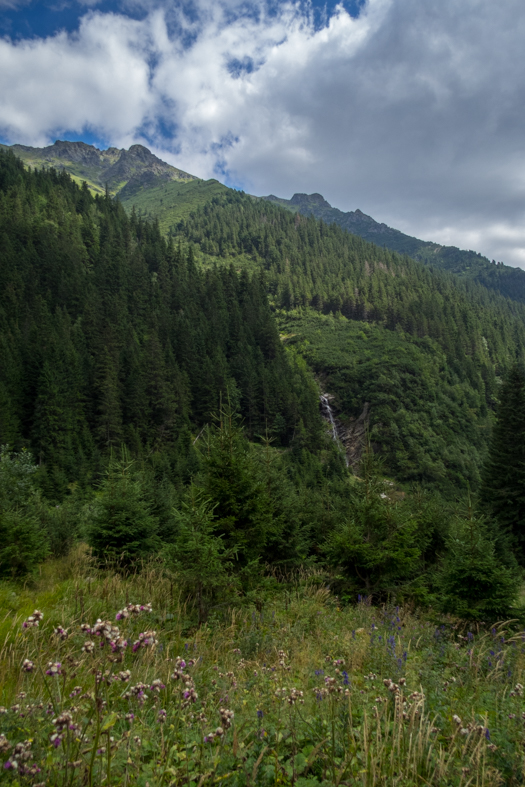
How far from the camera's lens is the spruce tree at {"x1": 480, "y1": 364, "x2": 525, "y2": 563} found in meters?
20.3

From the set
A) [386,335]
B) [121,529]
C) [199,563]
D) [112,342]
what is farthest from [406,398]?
[199,563]

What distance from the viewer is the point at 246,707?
108 inches

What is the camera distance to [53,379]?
125 feet

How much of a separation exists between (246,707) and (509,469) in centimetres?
2376

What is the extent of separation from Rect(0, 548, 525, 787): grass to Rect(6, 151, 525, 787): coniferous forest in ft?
0.09

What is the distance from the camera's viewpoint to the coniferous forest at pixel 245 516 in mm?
2070

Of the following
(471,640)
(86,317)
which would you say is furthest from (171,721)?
(86,317)

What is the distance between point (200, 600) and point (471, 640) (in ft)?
13.2

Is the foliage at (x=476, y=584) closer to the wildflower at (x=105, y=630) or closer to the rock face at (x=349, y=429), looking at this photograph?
the wildflower at (x=105, y=630)

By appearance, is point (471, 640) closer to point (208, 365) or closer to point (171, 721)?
point (171, 721)

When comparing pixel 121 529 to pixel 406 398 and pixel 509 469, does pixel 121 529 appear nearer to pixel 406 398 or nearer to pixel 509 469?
pixel 509 469

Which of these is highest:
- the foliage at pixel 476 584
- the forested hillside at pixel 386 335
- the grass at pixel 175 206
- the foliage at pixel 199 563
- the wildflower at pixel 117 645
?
the grass at pixel 175 206

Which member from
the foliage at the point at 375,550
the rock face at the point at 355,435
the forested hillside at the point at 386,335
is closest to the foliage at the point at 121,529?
the foliage at the point at 375,550

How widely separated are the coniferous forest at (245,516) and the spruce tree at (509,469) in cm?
14
